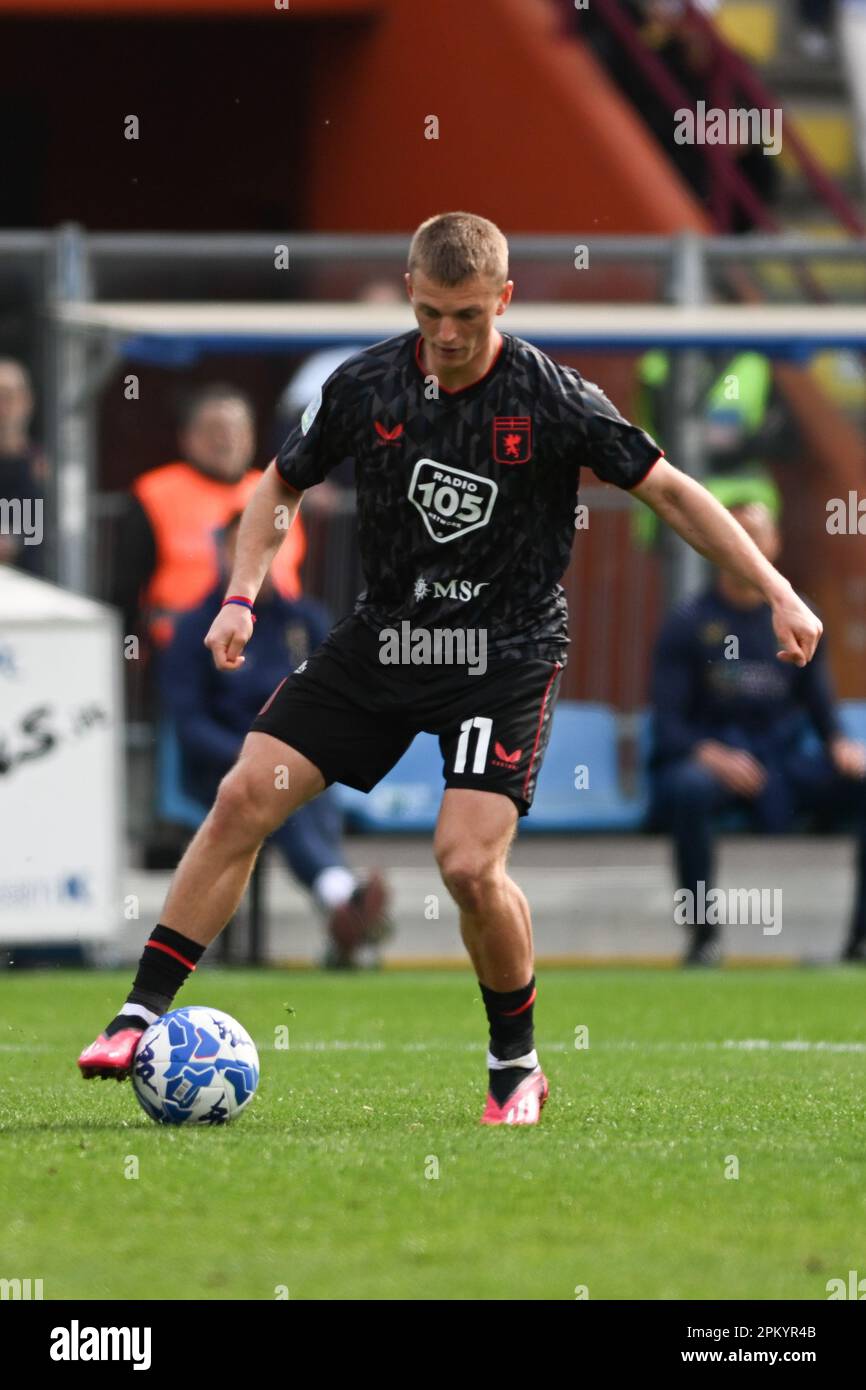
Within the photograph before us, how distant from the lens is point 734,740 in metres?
11.7

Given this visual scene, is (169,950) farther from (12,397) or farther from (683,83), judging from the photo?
(683,83)

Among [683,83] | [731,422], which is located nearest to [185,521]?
[731,422]

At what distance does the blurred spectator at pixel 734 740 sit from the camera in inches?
451

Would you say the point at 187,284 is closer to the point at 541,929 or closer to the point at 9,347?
the point at 9,347

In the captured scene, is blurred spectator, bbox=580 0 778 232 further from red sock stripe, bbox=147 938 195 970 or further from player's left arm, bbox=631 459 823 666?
red sock stripe, bbox=147 938 195 970

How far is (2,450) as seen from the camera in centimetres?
1181

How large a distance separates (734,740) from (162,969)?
6022mm

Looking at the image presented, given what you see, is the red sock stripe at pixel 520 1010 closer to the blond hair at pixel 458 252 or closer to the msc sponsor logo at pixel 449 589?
the msc sponsor logo at pixel 449 589

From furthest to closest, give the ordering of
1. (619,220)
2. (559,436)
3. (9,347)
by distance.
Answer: (619,220)
(9,347)
(559,436)

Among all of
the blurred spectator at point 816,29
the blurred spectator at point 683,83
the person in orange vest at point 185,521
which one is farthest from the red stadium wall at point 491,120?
the person in orange vest at point 185,521

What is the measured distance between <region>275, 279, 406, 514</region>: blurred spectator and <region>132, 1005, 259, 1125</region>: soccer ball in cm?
656
